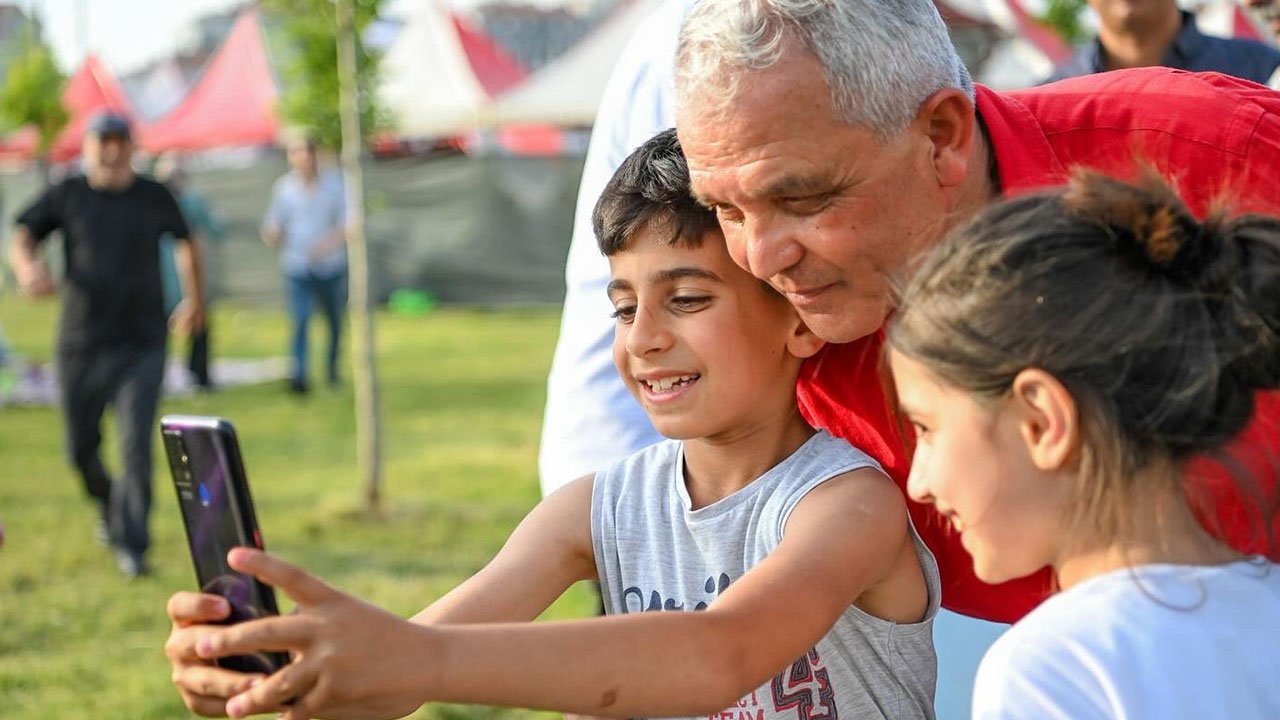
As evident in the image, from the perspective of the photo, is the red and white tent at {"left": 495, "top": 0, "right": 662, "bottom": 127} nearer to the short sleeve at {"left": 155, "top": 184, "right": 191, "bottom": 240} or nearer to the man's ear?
the short sleeve at {"left": 155, "top": 184, "right": 191, "bottom": 240}

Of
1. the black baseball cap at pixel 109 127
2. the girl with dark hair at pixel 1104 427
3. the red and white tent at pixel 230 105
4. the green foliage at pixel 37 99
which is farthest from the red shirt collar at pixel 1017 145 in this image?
the green foliage at pixel 37 99

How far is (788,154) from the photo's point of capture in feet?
7.55

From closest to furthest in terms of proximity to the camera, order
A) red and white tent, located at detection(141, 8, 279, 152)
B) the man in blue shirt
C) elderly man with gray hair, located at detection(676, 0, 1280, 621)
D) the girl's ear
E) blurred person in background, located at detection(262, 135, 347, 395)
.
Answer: the girl's ear
elderly man with gray hair, located at detection(676, 0, 1280, 621)
the man in blue shirt
blurred person in background, located at detection(262, 135, 347, 395)
red and white tent, located at detection(141, 8, 279, 152)

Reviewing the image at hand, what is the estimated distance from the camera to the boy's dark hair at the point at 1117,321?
5.68 feet

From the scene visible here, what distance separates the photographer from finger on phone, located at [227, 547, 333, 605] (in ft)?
5.37

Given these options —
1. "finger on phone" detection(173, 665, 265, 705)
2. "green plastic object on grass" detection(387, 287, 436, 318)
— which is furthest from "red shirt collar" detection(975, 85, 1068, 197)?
"green plastic object on grass" detection(387, 287, 436, 318)

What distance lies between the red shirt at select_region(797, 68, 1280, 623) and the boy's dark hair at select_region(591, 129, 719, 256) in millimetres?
284

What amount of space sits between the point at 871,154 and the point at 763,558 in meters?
0.59

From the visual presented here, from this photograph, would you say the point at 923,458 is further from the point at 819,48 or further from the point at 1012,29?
the point at 1012,29

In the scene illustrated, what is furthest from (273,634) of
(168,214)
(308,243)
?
(308,243)

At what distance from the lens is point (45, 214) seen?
834 cm

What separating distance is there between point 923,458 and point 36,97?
2777 centimetres

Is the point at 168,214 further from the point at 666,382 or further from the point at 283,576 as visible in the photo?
the point at 283,576

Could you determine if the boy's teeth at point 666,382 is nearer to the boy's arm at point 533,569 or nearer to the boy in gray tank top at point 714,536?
the boy in gray tank top at point 714,536
